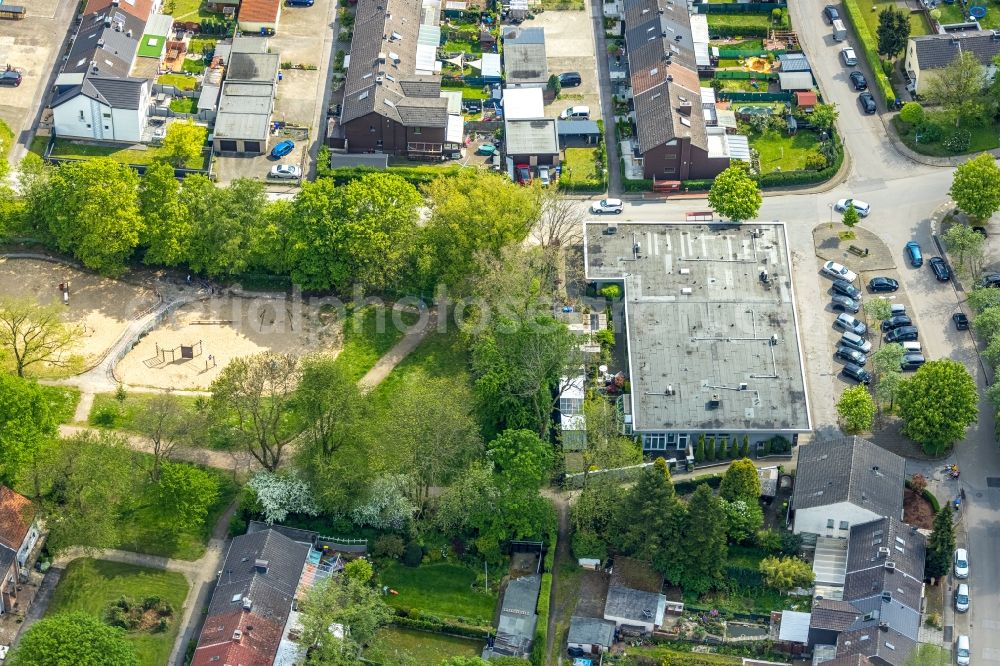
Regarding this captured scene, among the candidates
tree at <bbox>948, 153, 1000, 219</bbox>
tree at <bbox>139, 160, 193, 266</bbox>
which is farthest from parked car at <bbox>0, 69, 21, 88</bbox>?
tree at <bbox>948, 153, 1000, 219</bbox>

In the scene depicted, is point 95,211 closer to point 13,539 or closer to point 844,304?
point 13,539

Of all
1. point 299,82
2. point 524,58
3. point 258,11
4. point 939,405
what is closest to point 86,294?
point 299,82

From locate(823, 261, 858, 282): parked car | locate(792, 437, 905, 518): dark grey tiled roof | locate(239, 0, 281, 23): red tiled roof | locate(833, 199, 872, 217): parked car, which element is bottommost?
locate(792, 437, 905, 518): dark grey tiled roof

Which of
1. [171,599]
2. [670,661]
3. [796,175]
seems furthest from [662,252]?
[171,599]

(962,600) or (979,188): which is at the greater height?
(979,188)

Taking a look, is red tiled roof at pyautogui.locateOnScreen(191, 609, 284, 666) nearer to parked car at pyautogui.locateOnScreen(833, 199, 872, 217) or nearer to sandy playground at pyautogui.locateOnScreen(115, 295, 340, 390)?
sandy playground at pyautogui.locateOnScreen(115, 295, 340, 390)

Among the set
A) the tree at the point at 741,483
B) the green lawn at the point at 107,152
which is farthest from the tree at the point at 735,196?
the green lawn at the point at 107,152
